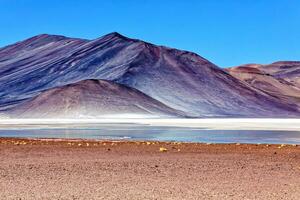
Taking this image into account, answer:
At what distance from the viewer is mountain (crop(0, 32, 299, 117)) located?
124000 millimetres

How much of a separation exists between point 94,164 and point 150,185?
4.61m

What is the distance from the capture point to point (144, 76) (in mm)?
132875

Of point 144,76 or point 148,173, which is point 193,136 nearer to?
point 148,173

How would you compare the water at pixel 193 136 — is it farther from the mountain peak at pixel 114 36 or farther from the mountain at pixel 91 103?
the mountain peak at pixel 114 36

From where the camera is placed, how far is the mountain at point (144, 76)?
12400cm

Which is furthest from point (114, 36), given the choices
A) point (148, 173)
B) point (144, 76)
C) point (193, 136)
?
point (148, 173)

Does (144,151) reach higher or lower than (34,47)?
lower

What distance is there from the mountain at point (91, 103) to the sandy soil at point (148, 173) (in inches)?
3016

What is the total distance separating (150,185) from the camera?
498 inches

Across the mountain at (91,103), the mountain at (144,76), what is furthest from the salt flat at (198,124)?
the mountain at (144,76)

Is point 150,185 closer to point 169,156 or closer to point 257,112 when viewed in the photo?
point 169,156

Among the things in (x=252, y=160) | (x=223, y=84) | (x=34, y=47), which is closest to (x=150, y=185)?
(x=252, y=160)

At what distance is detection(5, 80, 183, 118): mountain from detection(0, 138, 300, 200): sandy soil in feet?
251

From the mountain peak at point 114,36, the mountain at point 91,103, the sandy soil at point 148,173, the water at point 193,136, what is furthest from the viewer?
the mountain peak at point 114,36
